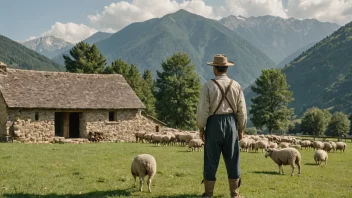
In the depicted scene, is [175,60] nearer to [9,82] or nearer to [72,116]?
[72,116]

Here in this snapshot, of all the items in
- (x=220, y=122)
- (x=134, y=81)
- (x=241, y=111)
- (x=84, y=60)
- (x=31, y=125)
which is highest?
(x=84, y=60)

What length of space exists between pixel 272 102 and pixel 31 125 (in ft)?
128

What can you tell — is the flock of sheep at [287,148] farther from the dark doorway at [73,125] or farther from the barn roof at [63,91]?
the dark doorway at [73,125]

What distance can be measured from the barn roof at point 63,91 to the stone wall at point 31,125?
88cm

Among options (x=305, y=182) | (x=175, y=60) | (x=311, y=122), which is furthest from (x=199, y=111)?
(x=311, y=122)

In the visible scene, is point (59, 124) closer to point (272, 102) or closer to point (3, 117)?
point (3, 117)

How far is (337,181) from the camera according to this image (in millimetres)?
13594

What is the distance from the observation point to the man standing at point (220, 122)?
26.5 ft

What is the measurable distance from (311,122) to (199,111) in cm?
8318

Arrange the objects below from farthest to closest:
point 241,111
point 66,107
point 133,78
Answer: point 133,78
point 66,107
point 241,111

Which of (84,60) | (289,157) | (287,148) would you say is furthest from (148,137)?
(84,60)

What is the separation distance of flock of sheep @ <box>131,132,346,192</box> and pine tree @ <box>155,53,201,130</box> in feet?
55.8

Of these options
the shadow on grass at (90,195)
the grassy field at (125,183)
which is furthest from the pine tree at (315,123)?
the shadow on grass at (90,195)

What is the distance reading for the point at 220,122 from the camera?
8055 millimetres
